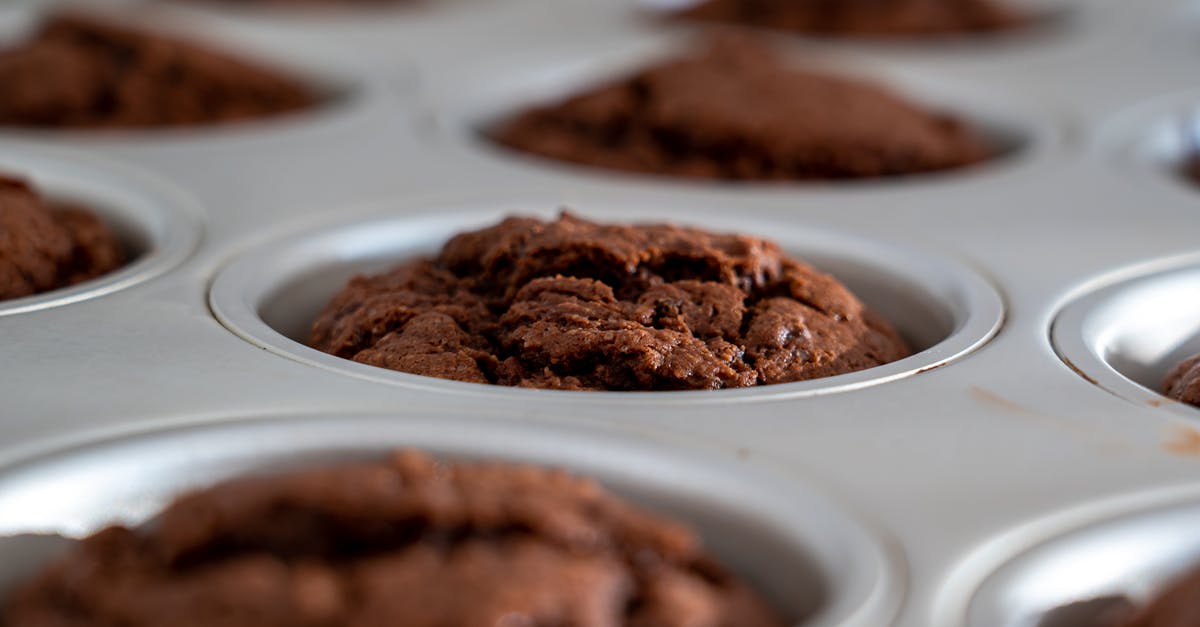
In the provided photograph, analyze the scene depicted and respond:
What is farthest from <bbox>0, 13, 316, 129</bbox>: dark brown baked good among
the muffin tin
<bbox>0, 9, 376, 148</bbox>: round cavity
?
the muffin tin

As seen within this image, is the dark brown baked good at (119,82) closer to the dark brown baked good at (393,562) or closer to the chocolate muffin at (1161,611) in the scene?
the dark brown baked good at (393,562)

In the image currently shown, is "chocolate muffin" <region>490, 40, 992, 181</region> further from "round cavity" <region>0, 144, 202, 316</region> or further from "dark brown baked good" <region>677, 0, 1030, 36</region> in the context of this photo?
"dark brown baked good" <region>677, 0, 1030, 36</region>

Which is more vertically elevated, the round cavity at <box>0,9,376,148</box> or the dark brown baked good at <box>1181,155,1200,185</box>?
the dark brown baked good at <box>1181,155,1200,185</box>

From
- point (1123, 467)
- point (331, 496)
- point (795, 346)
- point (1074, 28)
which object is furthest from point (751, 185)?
point (1074, 28)

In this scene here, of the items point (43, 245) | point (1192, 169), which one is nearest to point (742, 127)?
point (1192, 169)

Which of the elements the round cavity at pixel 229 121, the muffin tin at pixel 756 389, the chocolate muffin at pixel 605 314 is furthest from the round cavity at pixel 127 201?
the chocolate muffin at pixel 605 314

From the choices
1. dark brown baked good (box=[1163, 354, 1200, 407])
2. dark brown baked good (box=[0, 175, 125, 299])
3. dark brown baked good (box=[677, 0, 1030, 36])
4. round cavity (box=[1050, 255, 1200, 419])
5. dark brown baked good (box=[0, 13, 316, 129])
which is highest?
dark brown baked good (box=[677, 0, 1030, 36])
